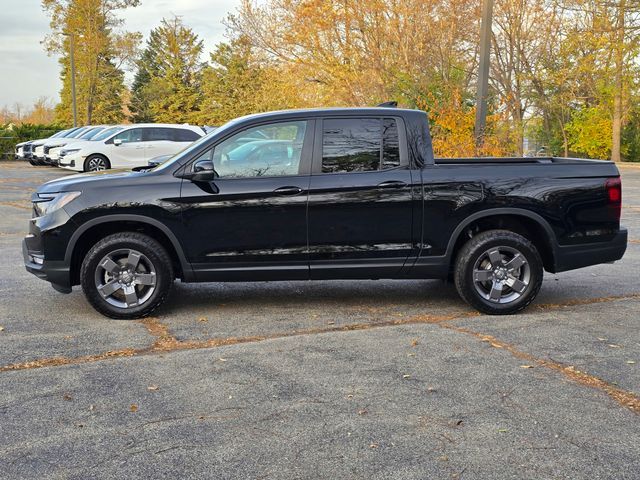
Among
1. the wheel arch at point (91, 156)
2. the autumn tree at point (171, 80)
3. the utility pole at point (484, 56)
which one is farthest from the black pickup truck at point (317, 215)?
the autumn tree at point (171, 80)

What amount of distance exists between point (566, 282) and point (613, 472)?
4704mm

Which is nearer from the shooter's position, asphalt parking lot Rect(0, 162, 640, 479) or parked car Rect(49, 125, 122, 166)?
asphalt parking lot Rect(0, 162, 640, 479)

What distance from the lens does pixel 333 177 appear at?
615 centimetres

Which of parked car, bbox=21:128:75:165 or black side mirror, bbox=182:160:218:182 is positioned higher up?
parked car, bbox=21:128:75:165

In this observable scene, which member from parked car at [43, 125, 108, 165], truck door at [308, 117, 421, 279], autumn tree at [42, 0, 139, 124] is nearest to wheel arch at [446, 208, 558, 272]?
truck door at [308, 117, 421, 279]

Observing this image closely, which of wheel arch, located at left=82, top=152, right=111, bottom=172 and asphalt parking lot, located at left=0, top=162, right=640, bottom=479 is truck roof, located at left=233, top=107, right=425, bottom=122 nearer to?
asphalt parking lot, located at left=0, top=162, right=640, bottom=479

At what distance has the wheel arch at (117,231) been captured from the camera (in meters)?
6.00

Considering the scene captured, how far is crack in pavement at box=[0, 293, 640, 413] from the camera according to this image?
4441 millimetres

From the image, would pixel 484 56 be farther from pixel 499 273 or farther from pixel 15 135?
pixel 15 135

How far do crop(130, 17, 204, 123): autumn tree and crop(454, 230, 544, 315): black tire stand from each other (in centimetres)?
6390

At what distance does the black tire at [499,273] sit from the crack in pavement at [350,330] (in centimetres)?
21

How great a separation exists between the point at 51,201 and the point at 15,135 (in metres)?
35.6

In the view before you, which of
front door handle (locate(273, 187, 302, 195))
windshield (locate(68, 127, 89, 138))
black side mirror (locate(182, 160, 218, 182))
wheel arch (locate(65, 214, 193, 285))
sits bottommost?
wheel arch (locate(65, 214, 193, 285))

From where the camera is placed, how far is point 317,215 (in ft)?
20.0
